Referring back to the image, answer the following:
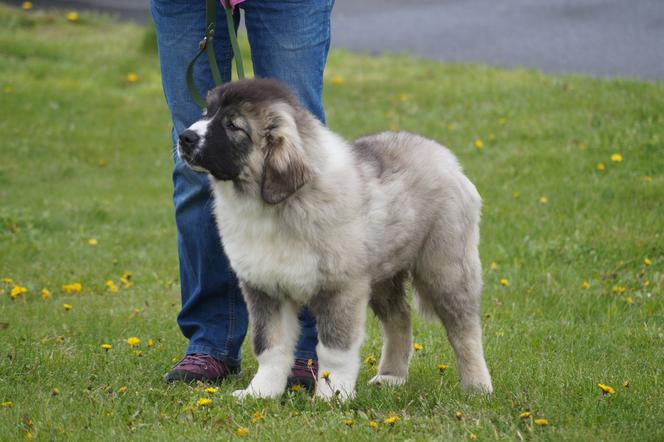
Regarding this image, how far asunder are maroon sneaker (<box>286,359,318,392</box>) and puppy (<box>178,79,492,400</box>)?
0.86ft

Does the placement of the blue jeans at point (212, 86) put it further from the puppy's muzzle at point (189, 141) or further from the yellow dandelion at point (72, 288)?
the yellow dandelion at point (72, 288)

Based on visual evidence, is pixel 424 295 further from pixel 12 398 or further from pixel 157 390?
pixel 12 398

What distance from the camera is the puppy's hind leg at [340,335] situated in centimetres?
418

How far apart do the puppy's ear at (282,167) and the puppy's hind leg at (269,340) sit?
49 centimetres

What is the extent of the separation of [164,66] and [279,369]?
152cm

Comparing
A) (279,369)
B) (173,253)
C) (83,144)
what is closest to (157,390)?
(279,369)

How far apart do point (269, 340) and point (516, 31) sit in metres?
10.2

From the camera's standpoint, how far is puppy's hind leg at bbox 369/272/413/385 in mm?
4805

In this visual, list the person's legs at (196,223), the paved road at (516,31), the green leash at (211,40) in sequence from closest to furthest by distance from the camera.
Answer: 1. the green leash at (211,40)
2. the person's legs at (196,223)
3. the paved road at (516,31)

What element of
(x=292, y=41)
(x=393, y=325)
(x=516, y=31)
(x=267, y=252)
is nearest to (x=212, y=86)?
(x=292, y=41)

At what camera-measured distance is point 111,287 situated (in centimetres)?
676

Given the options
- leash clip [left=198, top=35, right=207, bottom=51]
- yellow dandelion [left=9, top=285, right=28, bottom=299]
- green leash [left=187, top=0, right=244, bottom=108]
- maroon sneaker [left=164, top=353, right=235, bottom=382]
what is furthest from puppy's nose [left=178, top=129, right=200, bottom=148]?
yellow dandelion [left=9, top=285, right=28, bottom=299]

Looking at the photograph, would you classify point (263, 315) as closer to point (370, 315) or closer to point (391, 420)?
point (391, 420)

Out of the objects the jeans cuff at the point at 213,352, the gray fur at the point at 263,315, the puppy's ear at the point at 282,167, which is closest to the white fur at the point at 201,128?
the puppy's ear at the point at 282,167
